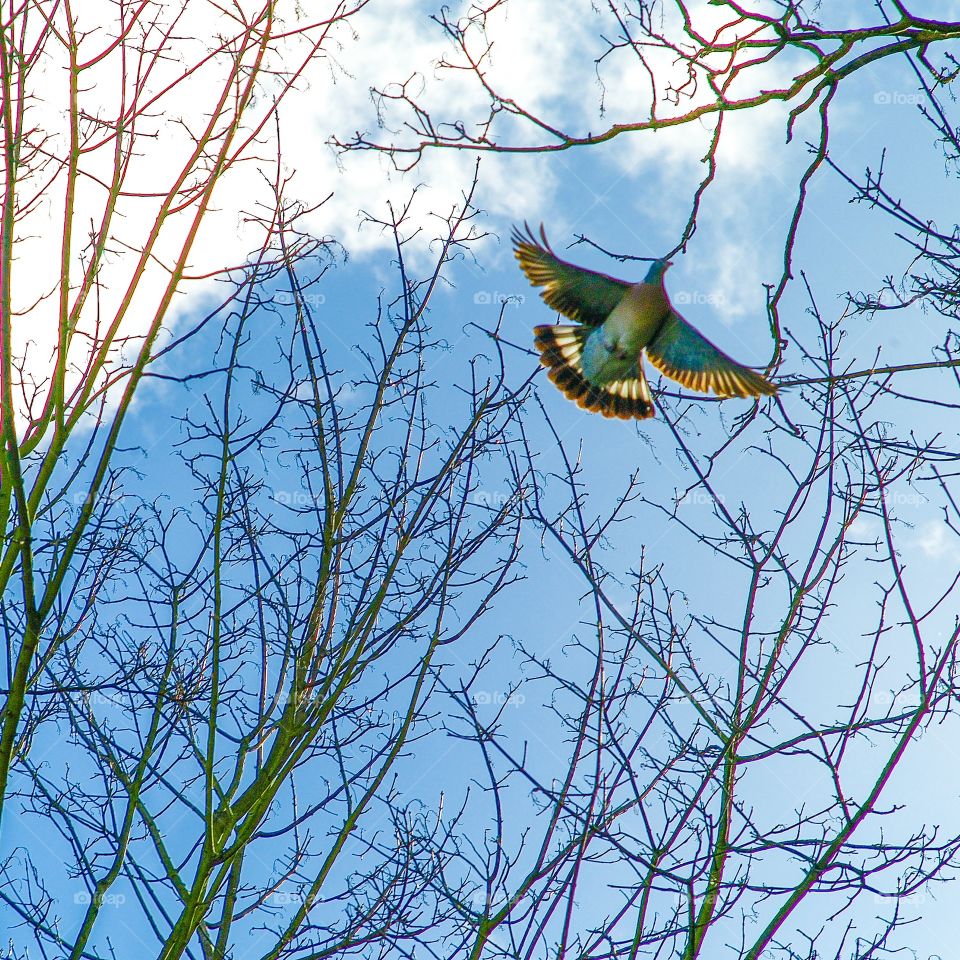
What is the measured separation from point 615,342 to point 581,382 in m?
0.26

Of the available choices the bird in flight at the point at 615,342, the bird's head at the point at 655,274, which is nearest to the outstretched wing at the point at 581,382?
the bird in flight at the point at 615,342

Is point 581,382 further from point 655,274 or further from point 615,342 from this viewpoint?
point 655,274

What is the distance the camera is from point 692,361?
14.5ft

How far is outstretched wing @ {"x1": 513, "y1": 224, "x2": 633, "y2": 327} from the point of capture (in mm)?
4609

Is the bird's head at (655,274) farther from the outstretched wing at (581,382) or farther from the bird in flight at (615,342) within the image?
the outstretched wing at (581,382)

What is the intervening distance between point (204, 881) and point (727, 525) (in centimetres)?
263

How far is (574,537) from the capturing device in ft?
14.6

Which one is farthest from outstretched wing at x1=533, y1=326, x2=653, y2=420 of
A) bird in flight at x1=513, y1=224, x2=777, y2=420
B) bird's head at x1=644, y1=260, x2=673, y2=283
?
bird's head at x1=644, y1=260, x2=673, y2=283

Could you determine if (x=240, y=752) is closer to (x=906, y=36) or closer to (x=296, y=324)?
(x=296, y=324)

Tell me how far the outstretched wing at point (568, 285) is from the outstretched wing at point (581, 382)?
0.10 metres

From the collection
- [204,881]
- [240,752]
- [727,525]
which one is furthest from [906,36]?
[204,881]

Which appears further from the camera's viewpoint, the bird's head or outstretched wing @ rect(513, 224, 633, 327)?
outstretched wing @ rect(513, 224, 633, 327)

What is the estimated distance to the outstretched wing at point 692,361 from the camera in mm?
4273

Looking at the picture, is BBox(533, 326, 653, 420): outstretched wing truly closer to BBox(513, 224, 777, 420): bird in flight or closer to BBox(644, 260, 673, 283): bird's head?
BBox(513, 224, 777, 420): bird in flight
